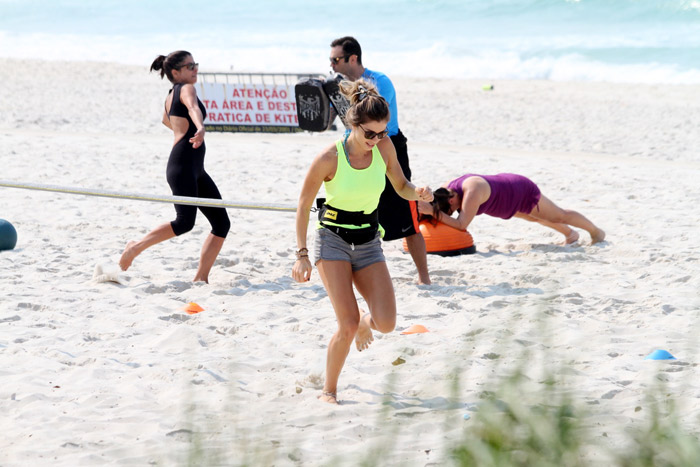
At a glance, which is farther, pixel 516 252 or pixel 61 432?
pixel 516 252

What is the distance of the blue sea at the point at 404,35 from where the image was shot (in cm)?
3148

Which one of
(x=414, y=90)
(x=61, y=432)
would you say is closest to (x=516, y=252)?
(x=61, y=432)

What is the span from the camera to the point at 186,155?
5.92 m

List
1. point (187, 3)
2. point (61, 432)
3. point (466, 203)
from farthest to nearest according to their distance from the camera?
1. point (187, 3)
2. point (466, 203)
3. point (61, 432)

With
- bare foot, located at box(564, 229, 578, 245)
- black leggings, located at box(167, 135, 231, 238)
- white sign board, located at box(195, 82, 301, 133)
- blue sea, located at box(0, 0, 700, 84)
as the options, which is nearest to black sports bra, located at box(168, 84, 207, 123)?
black leggings, located at box(167, 135, 231, 238)

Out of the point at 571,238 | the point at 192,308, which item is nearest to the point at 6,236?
the point at 192,308

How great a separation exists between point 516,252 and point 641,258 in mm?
1051

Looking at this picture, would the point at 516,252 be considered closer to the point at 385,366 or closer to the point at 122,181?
the point at 385,366

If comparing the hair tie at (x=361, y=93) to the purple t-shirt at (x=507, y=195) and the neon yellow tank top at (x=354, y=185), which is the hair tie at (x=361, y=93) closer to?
the neon yellow tank top at (x=354, y=185)

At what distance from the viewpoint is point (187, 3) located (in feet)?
183

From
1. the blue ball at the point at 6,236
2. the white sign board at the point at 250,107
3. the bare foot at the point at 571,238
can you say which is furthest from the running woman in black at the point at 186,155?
the white sign board at the point at 250,107

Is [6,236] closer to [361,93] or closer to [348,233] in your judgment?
[348,233]

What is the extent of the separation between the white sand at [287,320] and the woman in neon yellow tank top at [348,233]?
401 millimetres

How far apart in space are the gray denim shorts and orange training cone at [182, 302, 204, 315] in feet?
5.81
